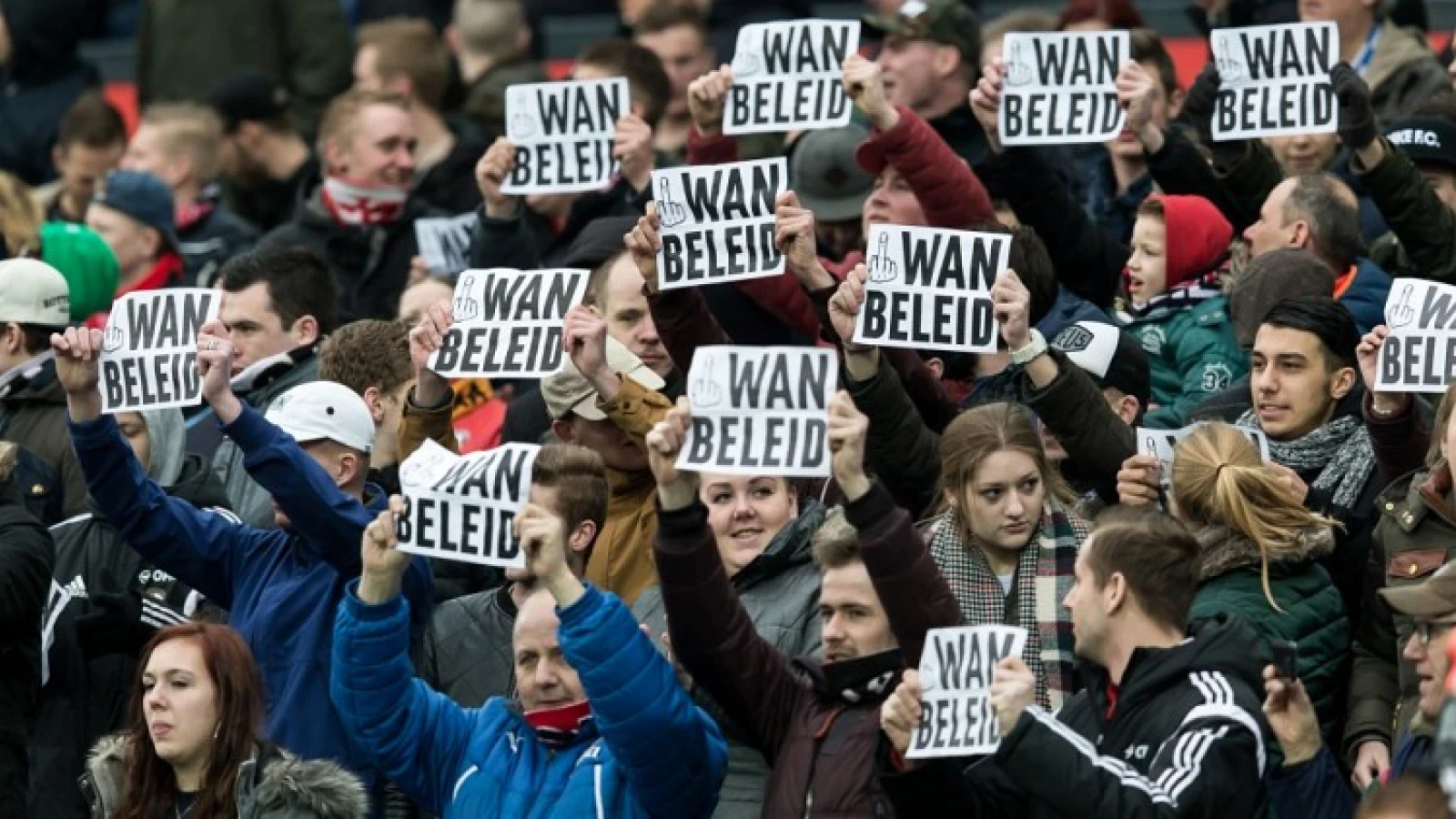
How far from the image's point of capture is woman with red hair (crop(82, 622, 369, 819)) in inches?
325

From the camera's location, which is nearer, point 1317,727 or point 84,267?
point 1317,727

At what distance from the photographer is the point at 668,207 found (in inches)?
357

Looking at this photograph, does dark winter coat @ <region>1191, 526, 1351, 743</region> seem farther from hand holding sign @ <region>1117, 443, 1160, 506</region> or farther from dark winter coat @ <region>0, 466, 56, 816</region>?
dark winter coat @ <region>0, 466, 56, 816</region>

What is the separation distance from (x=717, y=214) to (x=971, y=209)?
1419 mm

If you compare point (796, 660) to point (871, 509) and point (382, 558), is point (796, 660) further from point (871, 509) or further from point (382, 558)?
point (382, 558)

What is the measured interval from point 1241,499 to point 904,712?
5.11ft

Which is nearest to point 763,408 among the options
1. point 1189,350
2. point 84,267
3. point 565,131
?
point 1189,350

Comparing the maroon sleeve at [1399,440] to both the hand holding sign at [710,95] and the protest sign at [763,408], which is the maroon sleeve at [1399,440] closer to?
the protest sign at [763,408]

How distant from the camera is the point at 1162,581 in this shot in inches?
284

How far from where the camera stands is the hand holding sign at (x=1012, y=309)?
8492 millimetres

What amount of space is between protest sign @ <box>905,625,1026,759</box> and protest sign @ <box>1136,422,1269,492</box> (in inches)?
63.9

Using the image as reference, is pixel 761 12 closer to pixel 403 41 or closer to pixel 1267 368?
pixel 403 41

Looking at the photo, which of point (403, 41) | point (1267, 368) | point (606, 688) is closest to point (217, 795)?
A: point (606, 688)

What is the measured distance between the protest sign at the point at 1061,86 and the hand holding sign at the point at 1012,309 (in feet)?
6.30
